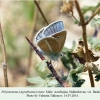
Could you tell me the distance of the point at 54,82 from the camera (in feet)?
4.10

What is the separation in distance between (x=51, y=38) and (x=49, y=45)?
66 millimetres

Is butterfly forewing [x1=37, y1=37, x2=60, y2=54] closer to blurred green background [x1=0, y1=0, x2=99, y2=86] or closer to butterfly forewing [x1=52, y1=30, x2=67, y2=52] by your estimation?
butterfly forewing [x1=52, y1=30, x2=67, y2=52]

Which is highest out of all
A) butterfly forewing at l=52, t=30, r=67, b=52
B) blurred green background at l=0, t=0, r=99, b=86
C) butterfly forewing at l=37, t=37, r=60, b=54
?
blurred green background at l=0, t=0, r=99, b=86

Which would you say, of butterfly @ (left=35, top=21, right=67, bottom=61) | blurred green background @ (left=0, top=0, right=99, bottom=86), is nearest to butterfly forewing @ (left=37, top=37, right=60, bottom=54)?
butterfly @ (left=35, top=21, right=67, bottom=61)

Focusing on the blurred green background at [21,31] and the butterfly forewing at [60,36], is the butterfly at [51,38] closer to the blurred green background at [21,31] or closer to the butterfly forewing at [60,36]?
the butterfly forewing at [60,36]

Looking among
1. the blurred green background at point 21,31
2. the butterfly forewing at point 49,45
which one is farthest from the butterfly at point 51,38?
the blurred green background at point 21,31

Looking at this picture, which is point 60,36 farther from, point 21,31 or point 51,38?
point 21,31

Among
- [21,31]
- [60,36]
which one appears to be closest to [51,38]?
[60,36]

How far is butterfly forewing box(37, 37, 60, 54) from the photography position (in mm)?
1165

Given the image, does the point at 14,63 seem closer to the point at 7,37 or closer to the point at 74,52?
the point at 7,37

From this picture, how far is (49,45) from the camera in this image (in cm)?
122

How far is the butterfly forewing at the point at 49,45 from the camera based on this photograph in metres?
1.17

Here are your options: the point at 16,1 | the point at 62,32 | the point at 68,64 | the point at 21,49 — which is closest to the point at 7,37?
the point at 21,49
